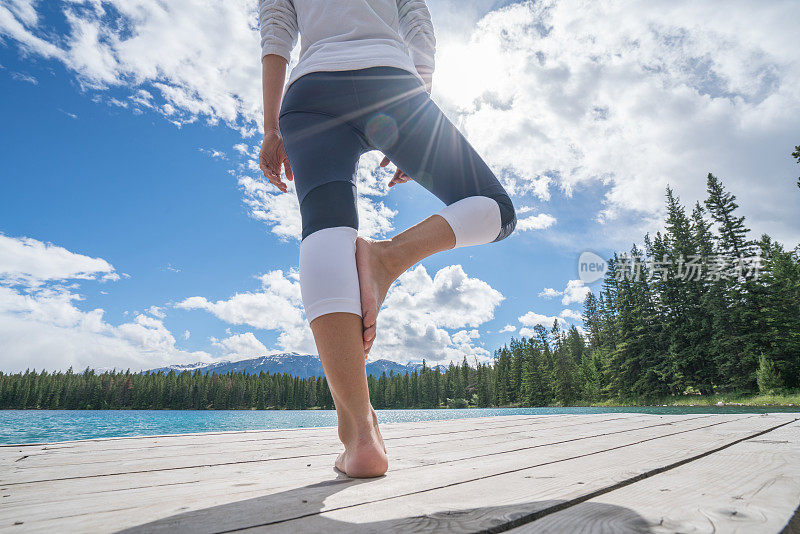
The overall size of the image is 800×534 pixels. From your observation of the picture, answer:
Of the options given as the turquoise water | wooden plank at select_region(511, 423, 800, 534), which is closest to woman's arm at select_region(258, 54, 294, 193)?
wooden plank at select_region(511, 423, 800, 534)

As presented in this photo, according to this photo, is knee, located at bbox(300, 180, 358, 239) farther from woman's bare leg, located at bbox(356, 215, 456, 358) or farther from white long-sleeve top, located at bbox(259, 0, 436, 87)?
white long-sleeve top, located at bbox(259, 0, 436, 87)

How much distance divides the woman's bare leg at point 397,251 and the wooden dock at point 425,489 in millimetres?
394

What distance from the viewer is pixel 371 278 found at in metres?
1.08

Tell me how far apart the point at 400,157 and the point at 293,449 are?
1.18 m

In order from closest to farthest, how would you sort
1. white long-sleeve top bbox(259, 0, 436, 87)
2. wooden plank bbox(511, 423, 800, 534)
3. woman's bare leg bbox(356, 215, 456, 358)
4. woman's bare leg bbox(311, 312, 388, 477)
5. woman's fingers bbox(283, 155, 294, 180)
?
wooden plank bbox(511, 423, 800, 534) < woman's bare leg bbox(311, 312, 388, 477) < woman's bare leg bbox(356, 215, 456, 358) < white long-sleeve top bbox(259, 0, 436, 87) < woman's fingers bbox(283, 155, 294, 180)

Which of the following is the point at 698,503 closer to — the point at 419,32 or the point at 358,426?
the point at 358,426

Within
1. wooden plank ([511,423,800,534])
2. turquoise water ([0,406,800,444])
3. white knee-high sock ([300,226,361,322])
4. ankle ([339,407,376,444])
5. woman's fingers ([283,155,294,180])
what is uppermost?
woman's fingers ([283,155,294,180])

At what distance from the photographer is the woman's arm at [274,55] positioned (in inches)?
55.7

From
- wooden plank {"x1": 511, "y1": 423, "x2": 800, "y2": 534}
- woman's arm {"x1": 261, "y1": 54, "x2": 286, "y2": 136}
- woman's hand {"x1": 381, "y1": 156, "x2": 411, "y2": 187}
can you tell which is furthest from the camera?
woman's hand {"x1": 381, "y1": 156, "x2": 411, "y2": 187}

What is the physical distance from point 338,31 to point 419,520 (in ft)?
4.44

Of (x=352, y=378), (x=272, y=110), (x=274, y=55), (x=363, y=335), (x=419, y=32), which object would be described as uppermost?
(x=419, y=32)

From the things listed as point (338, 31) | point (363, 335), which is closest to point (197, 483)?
point (363, 335)

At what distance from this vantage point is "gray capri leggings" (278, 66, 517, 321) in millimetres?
1180

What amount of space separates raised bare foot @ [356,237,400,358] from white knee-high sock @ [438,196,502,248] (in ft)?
0.63
